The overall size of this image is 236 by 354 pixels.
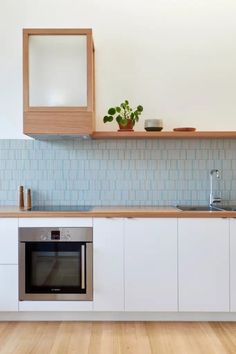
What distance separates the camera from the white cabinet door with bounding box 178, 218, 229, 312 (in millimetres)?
2588

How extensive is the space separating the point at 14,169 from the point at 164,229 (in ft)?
4.65

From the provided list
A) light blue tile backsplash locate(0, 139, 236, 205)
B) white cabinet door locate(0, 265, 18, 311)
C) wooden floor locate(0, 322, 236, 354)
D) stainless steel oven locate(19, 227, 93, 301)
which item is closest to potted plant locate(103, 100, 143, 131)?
light blue tile backsplash locate(0, 139, 236, 205)

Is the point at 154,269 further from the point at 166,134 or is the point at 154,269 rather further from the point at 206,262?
the point at 166,134

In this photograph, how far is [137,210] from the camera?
2703 mm

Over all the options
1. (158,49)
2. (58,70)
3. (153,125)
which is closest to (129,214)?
(153,125)

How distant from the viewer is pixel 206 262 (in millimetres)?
2590

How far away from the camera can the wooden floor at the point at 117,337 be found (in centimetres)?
223

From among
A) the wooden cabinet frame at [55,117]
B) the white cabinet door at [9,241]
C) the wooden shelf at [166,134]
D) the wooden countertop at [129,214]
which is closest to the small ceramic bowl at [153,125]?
the wooden shelf at [166,134]

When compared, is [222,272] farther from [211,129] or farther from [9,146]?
[9,146]

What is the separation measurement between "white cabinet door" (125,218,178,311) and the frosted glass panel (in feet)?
3.61

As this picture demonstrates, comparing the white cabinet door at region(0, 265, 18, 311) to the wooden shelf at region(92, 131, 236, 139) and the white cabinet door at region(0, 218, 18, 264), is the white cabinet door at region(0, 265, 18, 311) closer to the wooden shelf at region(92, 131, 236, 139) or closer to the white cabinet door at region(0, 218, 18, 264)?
the white cabinet door at region(0, 218, 18, 264)

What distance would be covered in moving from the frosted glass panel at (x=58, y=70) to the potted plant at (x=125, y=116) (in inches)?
12.5

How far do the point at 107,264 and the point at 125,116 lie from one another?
1194mm

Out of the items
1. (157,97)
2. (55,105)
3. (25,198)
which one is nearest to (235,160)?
(157,97)
